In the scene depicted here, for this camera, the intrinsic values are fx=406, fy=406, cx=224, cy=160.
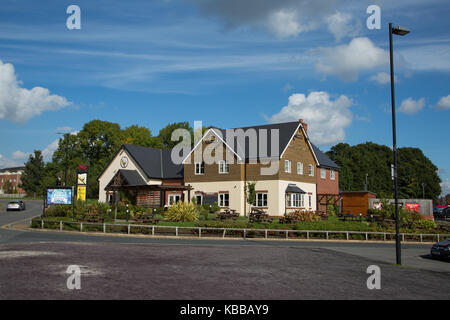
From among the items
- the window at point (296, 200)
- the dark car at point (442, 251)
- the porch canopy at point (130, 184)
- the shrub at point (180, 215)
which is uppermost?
the porch canopy at point (130, 184)

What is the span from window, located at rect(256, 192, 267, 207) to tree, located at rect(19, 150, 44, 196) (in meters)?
94.9

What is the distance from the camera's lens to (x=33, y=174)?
120938mm

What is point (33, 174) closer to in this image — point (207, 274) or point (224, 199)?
point (224, 199)

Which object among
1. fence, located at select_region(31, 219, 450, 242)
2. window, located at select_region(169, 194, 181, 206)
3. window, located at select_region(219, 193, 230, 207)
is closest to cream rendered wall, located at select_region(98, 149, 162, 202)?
window, located at select_region(169, 194, 181, 206)

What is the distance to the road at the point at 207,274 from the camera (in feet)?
32.7

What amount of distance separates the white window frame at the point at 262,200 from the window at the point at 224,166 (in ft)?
14.0

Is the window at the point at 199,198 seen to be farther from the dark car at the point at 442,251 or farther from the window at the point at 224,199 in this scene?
the dark car at the point at 442,251

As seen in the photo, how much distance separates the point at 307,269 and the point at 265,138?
101 ft

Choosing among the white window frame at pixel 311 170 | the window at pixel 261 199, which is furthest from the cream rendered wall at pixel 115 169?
the white window frame at pixel 311 170

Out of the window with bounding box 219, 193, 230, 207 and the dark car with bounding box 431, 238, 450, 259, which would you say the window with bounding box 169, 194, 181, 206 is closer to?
the window with bounding box 219, 193, 230, 207

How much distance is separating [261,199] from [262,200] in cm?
16

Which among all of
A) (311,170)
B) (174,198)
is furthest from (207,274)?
(311,170)
